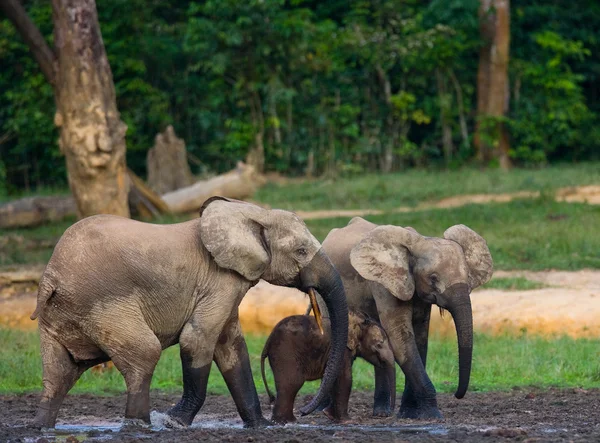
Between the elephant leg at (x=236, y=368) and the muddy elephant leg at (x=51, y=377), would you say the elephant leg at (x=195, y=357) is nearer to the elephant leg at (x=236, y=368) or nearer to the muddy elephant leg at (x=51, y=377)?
the elephant leg at (x=236, y=368)

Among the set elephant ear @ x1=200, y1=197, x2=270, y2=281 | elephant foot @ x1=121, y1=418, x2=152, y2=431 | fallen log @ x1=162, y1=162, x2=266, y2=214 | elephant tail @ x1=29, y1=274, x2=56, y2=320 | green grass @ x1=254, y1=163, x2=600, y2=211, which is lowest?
green grass @ x1=254, y1=163, x2=600, y2=211

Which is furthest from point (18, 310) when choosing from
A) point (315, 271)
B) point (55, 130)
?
point (55, 130)

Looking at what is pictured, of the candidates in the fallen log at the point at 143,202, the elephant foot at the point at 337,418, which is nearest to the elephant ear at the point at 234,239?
the elephant foot at the point at 337,418

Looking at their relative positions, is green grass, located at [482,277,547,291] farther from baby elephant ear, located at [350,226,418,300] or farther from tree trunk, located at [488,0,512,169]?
tree trunk, located at [488,0,512,169]

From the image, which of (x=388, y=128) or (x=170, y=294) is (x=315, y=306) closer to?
(x=170, y=294)

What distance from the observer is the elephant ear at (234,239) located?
25.4 feet

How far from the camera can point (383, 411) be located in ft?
29.3

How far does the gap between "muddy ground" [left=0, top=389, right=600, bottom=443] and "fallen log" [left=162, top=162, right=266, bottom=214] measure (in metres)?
10.2

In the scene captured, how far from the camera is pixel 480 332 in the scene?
12.1 meters

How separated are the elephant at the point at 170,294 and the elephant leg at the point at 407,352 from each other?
847 mm

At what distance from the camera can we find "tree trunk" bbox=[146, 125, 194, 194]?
885 inches

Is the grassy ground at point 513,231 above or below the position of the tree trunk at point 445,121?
below

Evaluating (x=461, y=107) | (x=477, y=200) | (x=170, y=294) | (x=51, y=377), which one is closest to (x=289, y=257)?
(x=170, y=294)

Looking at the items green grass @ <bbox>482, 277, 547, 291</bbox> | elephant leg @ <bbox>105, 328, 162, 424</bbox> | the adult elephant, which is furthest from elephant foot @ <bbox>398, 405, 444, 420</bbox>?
green grass @ <bbox>482, 277, 547, 291</bbox>
